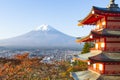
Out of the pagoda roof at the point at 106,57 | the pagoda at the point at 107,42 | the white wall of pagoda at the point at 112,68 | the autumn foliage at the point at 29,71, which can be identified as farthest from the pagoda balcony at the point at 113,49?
the autumn foliage at the point at 29,71

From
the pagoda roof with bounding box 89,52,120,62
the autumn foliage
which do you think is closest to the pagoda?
the pagoda roof with bounding box 89,52,120,62

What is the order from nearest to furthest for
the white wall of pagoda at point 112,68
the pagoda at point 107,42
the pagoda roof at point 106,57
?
1. the pagoda roof at point 106,57
2. the pagoda at point 107,42
3. the white wall of pagoda at point 112,68

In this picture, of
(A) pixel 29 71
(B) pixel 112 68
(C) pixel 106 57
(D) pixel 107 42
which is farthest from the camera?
(A) pixel 29 71

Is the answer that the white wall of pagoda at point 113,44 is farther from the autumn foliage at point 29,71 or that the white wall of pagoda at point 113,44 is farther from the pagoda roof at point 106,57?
the autumn foliage at point 29,71

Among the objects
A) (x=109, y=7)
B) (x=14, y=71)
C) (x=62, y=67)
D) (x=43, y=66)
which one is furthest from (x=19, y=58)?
(x=109, y=7)

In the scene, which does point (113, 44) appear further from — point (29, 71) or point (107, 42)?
point (29, 71)

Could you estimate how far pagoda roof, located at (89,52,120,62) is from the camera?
15.0 meters

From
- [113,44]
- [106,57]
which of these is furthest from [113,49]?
[106,57]

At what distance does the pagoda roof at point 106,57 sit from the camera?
15004mm

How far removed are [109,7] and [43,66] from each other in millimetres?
28733

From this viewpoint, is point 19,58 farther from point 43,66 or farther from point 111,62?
point 111,62

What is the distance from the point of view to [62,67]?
4666 cm

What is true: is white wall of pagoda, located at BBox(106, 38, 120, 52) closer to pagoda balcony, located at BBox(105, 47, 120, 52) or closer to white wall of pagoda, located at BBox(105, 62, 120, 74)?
pagoda balcony, located at BBox(105, 47, 120, 52)

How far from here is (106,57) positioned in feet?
50.3
